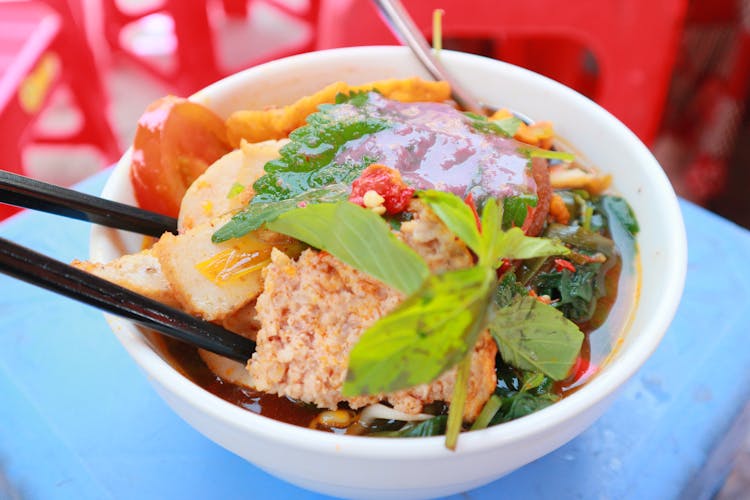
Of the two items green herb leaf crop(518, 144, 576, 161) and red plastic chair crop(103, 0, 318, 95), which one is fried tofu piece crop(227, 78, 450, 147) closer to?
green herb leaf crop(518, 144, 576, 161)

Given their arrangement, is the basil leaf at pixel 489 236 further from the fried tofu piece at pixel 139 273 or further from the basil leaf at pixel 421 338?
the fried tofu piece at pixel 139 273

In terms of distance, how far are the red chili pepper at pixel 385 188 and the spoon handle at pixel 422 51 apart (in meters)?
0.48

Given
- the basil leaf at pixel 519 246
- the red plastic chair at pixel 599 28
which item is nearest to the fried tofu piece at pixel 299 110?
the basil leaf at pixel 519 246

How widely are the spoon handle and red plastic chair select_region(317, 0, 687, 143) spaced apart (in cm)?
89

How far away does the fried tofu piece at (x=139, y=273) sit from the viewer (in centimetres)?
102

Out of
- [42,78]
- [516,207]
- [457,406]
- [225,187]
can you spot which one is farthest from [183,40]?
[457,406]

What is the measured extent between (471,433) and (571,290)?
461 mm

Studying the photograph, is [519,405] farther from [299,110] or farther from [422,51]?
[422,51]

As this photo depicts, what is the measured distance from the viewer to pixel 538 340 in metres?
0.96

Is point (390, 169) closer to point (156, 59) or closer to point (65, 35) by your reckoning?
point (65, 35)

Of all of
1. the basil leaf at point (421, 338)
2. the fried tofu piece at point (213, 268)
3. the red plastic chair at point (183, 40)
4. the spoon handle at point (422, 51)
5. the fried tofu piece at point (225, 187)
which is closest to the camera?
the basil leaf at point (421, 338)

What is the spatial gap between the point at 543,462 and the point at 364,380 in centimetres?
60

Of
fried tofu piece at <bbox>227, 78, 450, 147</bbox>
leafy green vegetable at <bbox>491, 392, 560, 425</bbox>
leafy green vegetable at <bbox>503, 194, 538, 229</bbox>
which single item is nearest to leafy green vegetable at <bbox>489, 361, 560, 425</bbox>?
leafy green vegetable at <bbox>491, 392, 560, 425</bbox>

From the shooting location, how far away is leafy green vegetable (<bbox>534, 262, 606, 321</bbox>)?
1200mm
